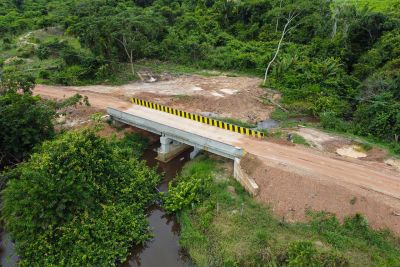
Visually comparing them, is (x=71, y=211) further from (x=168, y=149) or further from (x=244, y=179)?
(x=244, y=179)

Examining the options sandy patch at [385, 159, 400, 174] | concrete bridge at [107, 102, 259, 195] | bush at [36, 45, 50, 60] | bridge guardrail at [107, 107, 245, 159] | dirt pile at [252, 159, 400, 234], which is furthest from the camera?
bush at [36, 45, 50, 60]

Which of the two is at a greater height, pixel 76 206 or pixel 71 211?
pixel 76 206

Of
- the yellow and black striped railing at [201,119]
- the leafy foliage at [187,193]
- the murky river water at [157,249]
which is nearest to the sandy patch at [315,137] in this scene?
the yellow and black striped railing at [201,119]

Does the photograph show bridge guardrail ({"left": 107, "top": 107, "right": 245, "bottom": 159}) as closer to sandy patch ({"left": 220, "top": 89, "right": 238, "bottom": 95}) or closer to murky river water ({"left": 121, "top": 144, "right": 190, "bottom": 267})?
murky river water ({"left": 121, "top": 144, "right": 190, "bottom": 267})

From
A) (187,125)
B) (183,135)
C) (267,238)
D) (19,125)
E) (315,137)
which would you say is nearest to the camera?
(267,238)

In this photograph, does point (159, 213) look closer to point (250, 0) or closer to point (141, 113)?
point (141, 113)

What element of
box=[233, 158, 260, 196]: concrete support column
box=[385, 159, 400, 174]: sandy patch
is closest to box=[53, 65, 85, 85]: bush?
box=[233, 158, 260, 196]: concrete support column

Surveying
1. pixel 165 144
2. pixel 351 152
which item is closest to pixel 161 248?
pixel 165 144
